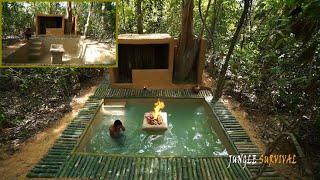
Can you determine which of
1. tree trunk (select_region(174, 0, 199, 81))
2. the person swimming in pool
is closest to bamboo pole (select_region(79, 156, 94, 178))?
the person swimming in pool

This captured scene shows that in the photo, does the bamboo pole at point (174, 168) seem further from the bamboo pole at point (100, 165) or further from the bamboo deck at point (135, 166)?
the bamboo pole at point (100, 165)

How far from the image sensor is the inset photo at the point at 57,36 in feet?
36.3

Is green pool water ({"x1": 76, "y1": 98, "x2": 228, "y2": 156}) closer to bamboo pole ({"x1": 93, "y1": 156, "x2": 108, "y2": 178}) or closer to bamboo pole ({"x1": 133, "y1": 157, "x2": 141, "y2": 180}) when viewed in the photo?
bamboo pole ({"x1": 93, "y1": 156, "x2": 108, "y2": 178})

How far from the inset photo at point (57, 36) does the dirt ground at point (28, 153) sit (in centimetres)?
304

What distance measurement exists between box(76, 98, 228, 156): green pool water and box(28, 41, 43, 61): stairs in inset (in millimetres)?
4902

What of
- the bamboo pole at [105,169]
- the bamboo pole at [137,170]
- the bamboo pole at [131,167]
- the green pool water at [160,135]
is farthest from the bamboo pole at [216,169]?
the bamboo pole at [105,169]

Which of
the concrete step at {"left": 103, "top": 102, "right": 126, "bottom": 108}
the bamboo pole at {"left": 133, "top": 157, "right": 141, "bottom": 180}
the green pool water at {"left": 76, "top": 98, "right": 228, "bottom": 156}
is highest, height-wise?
the bamboo pole at {"left": 133, "top": 157, "right": 141, "bottom": 180}

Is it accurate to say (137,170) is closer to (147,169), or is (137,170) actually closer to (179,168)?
(147,169)

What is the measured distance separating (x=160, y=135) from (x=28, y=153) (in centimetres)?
317

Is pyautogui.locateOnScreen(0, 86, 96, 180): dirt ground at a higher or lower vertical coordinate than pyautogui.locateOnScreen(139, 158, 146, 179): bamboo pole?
lower

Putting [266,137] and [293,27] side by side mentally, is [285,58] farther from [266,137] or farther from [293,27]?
[293,27]

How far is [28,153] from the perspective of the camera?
19.3 ft

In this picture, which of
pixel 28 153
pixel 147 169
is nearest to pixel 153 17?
pixel 28 153

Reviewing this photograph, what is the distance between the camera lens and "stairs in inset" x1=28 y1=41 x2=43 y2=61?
1202cm
